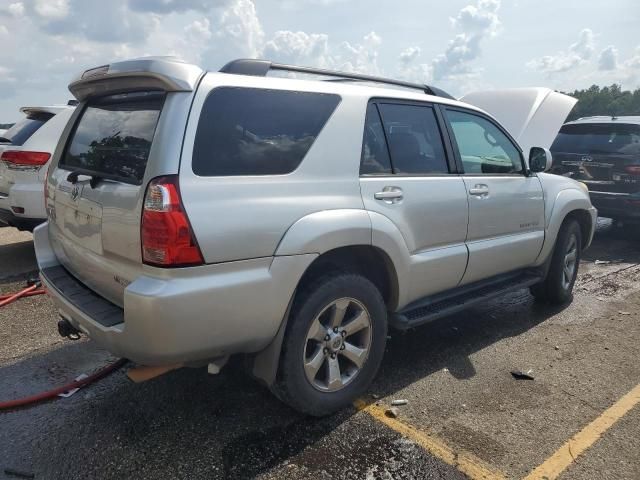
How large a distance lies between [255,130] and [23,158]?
4.40 meters

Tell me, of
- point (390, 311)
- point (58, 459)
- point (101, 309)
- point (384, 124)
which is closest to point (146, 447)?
point (58, 459)

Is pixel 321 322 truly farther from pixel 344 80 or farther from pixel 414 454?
pixel 344 80

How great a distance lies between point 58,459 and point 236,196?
1.63 metres

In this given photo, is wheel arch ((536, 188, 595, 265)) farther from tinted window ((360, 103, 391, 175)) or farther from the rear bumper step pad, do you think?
the rear bumper step pad

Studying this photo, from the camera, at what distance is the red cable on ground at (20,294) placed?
4.78m

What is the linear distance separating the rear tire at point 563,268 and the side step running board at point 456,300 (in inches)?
16.0

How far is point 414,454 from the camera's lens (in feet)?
8.95

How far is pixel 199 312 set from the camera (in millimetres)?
2363

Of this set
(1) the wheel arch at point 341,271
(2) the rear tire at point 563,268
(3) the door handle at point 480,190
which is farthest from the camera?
(2) the rear tire at point 563,268

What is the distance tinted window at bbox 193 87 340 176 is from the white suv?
13.7 feet

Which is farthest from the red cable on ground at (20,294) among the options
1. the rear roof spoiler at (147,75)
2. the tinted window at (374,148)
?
the tinted window at (374,148)

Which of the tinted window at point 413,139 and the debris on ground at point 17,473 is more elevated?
the tinted window at point 413,139

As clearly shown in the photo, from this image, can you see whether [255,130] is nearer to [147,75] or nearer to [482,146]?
[147,75]

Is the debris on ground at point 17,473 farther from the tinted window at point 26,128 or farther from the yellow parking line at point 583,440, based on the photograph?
the tinted window at point 26,128
